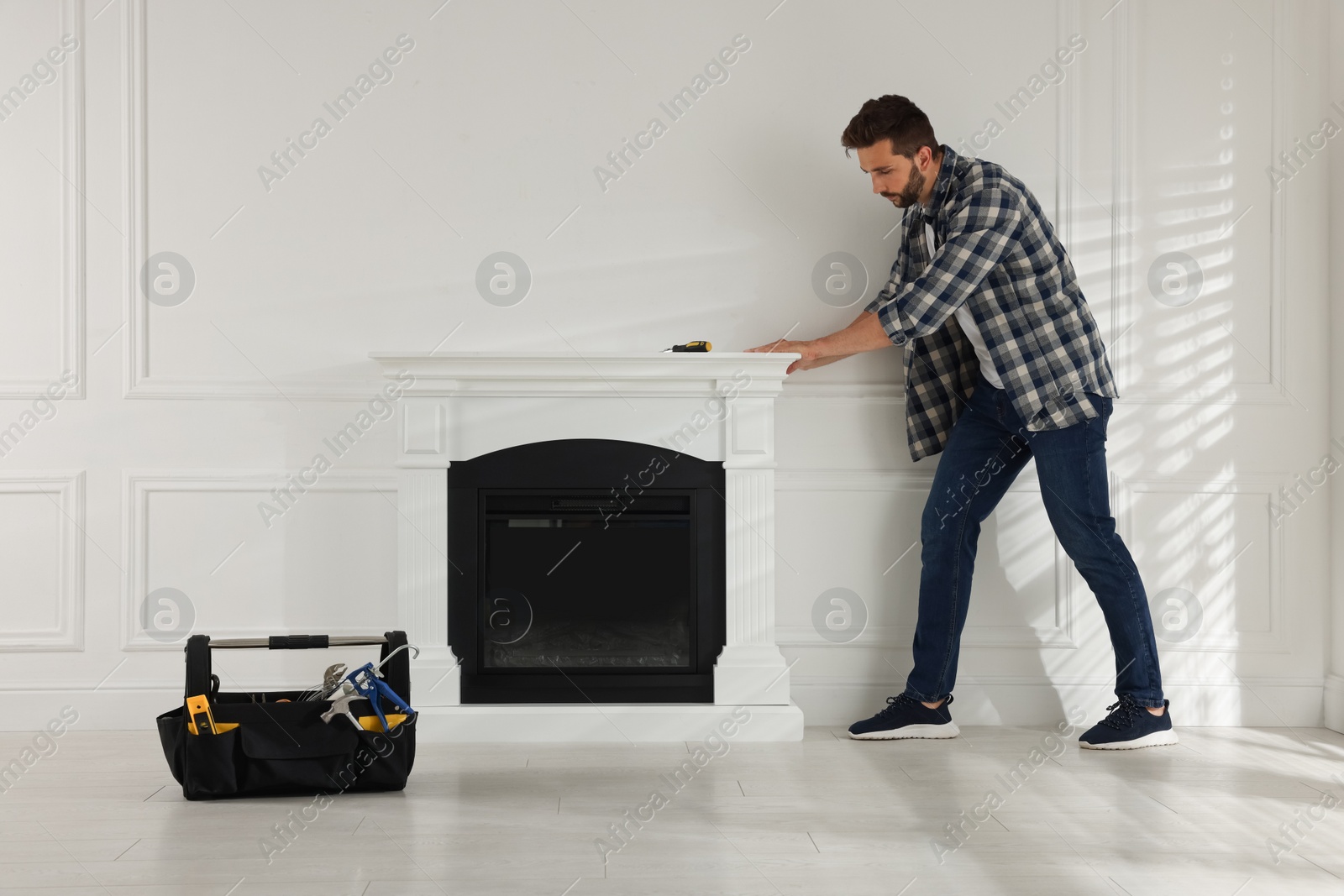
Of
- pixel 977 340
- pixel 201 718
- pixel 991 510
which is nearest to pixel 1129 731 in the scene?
pixel 991 510

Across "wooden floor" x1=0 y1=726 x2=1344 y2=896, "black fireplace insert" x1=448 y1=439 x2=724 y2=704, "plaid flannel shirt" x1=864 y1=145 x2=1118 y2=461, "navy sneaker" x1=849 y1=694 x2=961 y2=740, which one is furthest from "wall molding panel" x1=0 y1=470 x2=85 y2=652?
"plaid flannel shirt" x1=864 y1=145 x2=1118 y2=461

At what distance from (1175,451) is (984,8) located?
1.39 meters

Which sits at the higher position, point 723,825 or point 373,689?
point 373,689

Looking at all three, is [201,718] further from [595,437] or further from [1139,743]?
[1139,743]

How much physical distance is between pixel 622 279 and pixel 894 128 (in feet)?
2.74

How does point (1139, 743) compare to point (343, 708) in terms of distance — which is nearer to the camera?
point (343, 708)

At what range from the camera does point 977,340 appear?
250cm

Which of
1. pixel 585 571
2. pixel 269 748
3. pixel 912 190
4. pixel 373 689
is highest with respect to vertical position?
pixel 912 190

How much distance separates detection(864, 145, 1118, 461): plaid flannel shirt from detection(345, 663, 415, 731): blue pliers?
144 centimetres

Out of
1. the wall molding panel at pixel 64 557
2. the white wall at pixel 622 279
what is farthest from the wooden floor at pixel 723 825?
the white wall at pixel 622 279

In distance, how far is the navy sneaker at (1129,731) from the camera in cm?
244

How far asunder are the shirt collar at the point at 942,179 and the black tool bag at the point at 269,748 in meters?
1.81

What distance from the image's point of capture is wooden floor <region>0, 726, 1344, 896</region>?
1.57 metres

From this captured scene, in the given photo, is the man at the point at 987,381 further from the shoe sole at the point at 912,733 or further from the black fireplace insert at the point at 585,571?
the black fireplace insert at the point at 585,571
